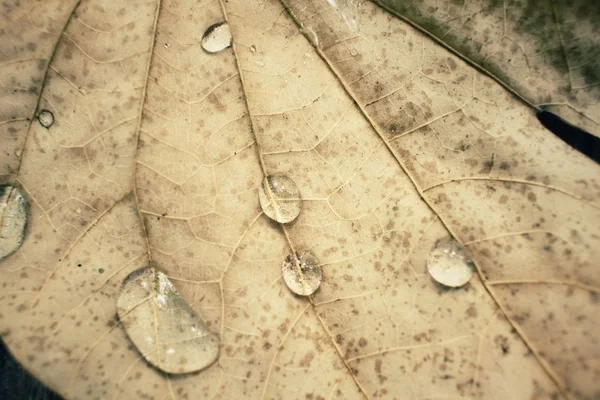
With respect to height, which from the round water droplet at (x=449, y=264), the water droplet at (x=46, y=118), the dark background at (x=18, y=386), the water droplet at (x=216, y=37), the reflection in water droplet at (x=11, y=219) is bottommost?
the dark background at (x=18, y=386)

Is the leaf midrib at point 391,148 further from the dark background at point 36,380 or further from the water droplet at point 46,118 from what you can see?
the water droplet at point 46,118

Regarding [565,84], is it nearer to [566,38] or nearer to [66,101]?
[566,38]

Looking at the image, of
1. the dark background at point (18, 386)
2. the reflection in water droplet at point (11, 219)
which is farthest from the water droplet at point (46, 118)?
the dark background at point (18, 386)

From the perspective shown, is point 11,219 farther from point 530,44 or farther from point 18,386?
point 530,44

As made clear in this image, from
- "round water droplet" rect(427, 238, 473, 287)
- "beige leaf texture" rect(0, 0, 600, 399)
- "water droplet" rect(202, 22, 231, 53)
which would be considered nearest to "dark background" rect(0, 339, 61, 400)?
"beige leaf texture" rect(0, 0, 600, 399)

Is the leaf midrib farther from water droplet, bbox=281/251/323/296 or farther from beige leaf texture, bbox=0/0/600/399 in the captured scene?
water droplet, bbox=281/251/323/296

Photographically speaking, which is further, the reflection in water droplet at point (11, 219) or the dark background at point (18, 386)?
the dark background at point (18, 386)
